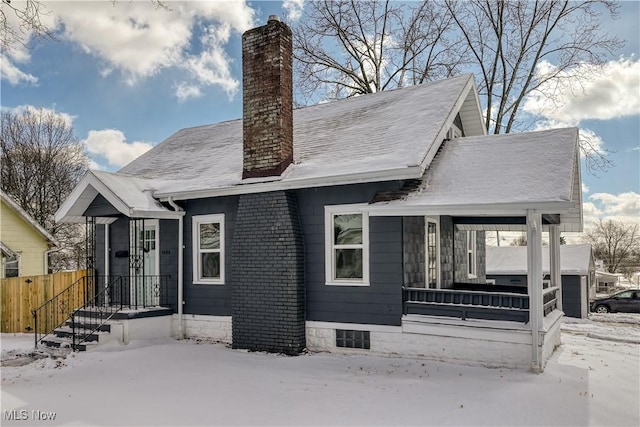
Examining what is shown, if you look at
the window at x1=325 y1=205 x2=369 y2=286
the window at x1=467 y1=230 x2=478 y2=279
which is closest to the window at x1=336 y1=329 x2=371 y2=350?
the window at x1=325 y1=205 x2=369 y2=286

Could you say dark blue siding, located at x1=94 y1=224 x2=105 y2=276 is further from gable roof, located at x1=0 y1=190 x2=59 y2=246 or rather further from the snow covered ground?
gable roof, located at x1=0 y1=190 x2=59 y2=246

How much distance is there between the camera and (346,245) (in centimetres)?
937

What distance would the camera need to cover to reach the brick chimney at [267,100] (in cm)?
1009

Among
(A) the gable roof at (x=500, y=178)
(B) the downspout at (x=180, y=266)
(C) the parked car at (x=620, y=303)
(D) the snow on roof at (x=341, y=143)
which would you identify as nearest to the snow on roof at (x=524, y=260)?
(C) the parked car at (x=620, y=303)

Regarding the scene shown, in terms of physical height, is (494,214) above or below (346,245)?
above

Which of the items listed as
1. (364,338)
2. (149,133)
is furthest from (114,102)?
(364,338)

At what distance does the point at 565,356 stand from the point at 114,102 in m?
18.0

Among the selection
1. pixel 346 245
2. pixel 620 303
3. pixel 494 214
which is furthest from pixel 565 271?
pixel 346 245

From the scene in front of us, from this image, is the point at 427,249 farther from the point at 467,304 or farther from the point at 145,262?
the point at 145,262

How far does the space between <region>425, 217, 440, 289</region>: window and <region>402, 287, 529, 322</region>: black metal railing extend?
4.55ft

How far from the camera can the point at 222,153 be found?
1307 cm

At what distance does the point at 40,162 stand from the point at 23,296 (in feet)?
58.7

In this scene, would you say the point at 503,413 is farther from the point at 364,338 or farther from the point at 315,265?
the point at 315,265

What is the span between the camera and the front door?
38.2ft
